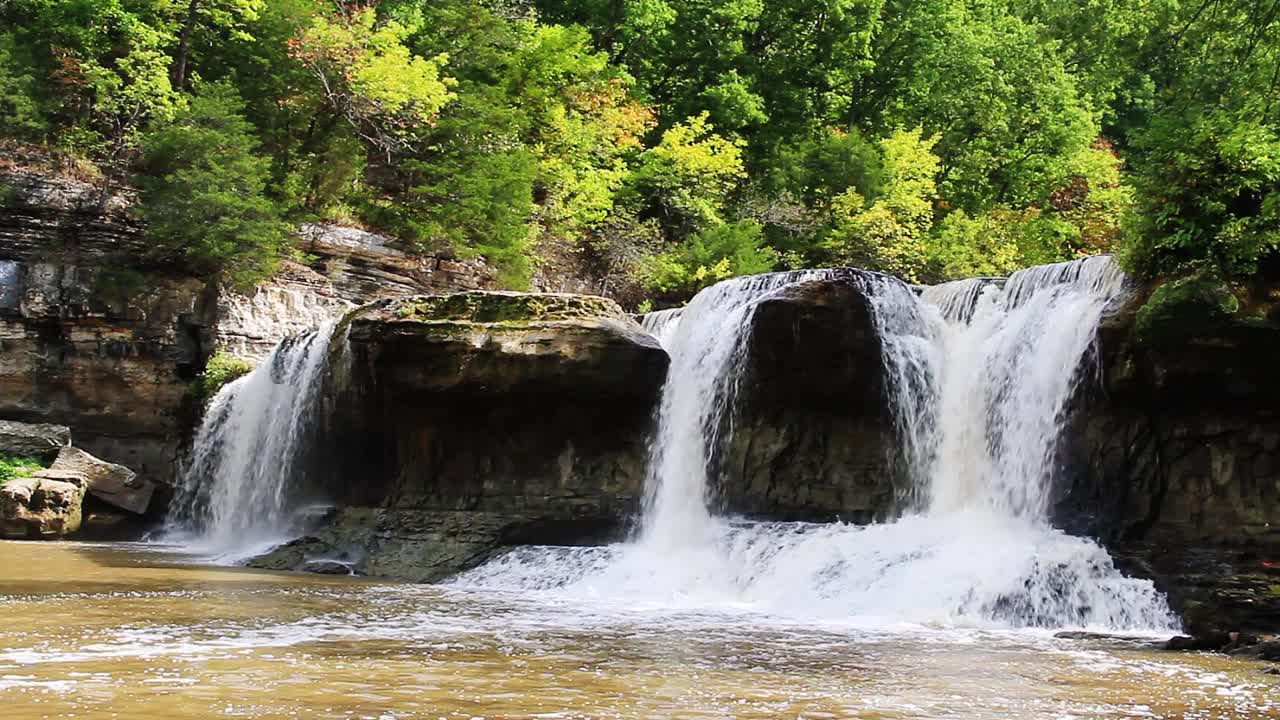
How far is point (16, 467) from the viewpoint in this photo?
22.6m

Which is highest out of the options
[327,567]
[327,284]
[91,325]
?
[327,284]

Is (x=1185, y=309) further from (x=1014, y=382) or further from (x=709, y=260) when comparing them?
(x=709, y=260)

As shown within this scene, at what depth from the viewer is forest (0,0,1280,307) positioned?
84.1 feet

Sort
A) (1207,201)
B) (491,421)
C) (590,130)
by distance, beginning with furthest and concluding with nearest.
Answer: (590,130) → (491,421) → (1207,201)

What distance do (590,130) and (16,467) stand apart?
16114 millimetres

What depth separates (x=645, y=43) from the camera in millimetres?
36969

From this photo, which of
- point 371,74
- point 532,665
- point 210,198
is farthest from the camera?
point 371,74

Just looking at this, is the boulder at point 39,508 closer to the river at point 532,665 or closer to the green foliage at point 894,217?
the river at point 532,665

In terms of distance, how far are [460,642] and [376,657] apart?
1.15 metres

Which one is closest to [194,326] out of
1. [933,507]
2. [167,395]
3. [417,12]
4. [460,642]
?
[167,395]

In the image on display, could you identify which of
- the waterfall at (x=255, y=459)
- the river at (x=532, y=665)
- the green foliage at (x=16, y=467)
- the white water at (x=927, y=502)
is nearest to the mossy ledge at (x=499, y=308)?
the white water at (x=927, y=502)

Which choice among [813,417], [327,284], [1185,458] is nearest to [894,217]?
[327,284]

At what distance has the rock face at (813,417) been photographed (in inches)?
648

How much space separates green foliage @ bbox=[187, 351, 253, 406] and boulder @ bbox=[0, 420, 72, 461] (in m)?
2.69
